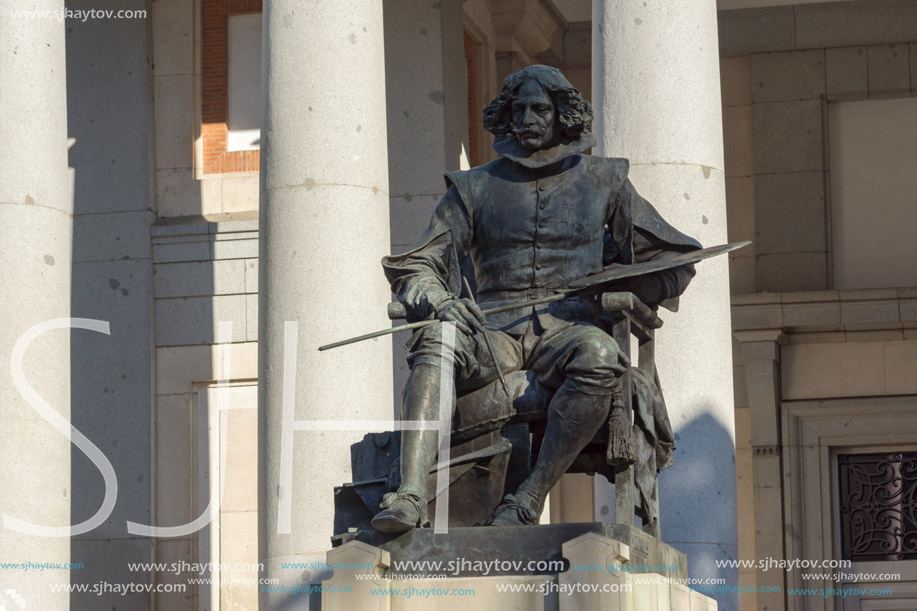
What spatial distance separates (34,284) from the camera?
49.2 feet

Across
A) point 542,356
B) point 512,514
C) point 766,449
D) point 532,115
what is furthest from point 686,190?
point 766,449

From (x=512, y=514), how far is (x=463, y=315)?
1045 mm

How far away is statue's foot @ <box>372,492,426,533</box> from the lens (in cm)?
831

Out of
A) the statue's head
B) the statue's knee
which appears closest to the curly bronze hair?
the statue's head

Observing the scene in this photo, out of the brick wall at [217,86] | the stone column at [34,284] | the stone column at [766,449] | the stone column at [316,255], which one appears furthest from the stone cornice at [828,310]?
the stone column at [34,284]

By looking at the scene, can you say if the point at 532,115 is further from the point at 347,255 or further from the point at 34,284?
the point at 34,284

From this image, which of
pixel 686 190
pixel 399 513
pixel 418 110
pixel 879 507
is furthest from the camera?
pixel 879 507

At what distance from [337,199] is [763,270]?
31.4 ft

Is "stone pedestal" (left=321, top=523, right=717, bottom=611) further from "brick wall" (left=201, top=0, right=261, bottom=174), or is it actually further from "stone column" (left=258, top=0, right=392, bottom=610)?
"brick wall" (left=201, top=0, right=261, bottom=174)

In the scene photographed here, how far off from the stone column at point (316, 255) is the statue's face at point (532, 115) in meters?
4.42

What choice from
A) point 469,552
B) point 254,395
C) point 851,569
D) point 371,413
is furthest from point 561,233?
point 851,569

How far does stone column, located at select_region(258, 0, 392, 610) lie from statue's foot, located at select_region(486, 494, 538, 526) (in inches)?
191

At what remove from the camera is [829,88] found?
887 inches

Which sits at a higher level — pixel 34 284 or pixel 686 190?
pixel 686 190
